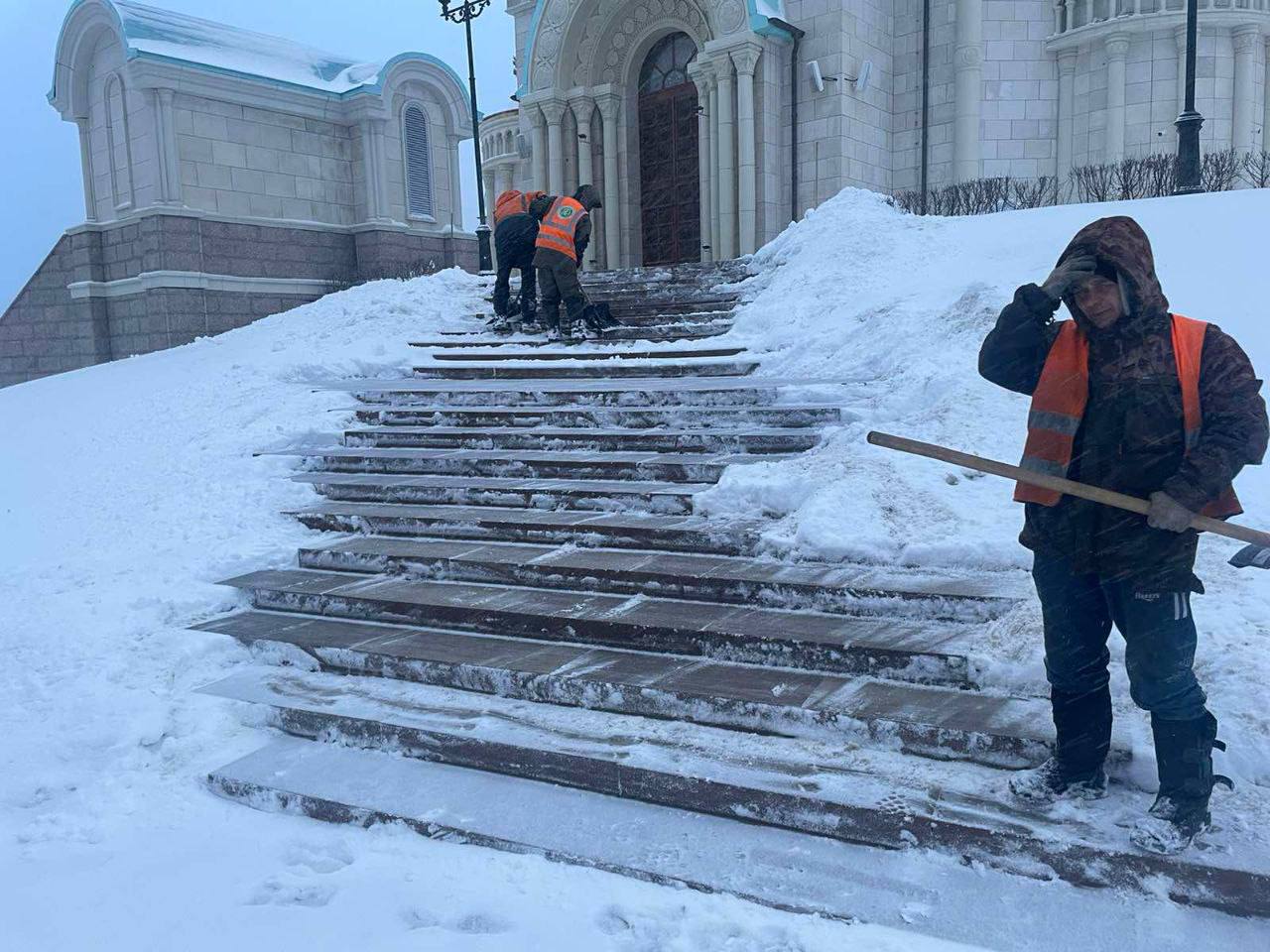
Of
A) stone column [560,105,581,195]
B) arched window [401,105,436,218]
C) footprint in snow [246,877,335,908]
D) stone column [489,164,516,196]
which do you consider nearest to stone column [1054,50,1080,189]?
stone column [560,105,581,195]

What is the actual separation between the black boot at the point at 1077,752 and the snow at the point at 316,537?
0.22 metres

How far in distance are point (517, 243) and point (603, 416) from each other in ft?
14.0

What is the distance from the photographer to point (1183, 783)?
2693mm

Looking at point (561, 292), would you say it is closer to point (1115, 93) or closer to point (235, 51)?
point (235, 51)

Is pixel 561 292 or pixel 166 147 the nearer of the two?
pixel 561 292

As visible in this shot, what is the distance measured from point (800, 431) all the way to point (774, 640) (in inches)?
106

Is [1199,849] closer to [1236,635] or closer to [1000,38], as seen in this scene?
[1236,635]

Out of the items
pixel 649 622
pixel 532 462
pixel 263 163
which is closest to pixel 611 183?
pixel 263 163

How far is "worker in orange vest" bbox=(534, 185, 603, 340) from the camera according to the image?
989cm

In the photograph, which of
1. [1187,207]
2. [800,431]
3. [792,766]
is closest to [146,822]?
[792,766]

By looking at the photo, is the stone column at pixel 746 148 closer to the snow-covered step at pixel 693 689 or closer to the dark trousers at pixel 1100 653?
the snow-covered step at pixel 693 689

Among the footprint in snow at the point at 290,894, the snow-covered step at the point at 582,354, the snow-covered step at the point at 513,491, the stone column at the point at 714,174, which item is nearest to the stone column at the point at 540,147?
the stone column at the point at 714,174

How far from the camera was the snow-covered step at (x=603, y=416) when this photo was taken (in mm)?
6859

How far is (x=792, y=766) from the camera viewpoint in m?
3.33
